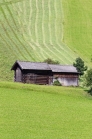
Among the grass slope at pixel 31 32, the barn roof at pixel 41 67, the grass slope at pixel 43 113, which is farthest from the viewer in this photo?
the grass slope at pixel 31 32

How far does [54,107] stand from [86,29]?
69.4m

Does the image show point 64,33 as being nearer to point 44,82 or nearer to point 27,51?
point 27,51

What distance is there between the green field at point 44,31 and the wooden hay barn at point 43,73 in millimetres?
7742

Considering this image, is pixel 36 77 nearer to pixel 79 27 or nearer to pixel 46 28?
pixel 46 28

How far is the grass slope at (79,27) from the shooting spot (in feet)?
367

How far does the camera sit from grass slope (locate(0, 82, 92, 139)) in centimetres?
4275

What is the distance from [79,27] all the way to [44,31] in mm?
10082

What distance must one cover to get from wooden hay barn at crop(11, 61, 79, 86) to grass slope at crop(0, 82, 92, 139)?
13.0 meters

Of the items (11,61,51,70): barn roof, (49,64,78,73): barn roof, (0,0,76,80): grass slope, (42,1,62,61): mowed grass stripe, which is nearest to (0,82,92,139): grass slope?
(11,61,51,70): barn roof

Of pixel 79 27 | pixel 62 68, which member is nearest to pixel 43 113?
pixel 62 68

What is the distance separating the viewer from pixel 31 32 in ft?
394

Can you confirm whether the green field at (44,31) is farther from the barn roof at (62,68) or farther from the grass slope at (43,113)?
the grass slope at (43,113)

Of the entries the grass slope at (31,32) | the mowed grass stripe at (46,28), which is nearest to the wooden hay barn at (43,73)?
the grass slope at (31,32)

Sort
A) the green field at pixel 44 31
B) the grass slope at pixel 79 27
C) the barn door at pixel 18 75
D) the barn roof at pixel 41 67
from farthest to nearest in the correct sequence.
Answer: the grass slope at pixel 79 27 → the green field at pixel 44 31 → the barn door at pixel 18 75 → the barn roof at pixel 41 67
